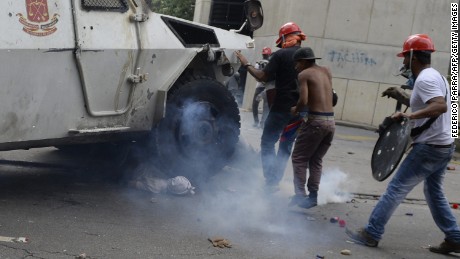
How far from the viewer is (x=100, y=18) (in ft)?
19.1

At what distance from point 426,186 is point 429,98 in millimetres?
865

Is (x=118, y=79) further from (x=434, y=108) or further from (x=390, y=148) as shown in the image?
(x=434, y=108)

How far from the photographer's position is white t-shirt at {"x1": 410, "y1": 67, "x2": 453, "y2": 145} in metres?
5.02

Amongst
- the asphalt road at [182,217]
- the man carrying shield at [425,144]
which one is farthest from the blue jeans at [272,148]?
the man carrying shield at [425,144]

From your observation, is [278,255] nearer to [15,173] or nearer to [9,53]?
[9,53]

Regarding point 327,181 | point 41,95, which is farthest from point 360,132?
point 41,95

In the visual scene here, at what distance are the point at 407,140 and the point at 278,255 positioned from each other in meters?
1.35

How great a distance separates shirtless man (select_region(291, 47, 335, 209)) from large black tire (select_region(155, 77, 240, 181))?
935 millimetres

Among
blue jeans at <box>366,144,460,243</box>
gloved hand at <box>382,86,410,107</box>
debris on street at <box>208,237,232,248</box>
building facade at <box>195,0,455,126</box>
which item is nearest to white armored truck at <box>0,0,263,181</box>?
debris on street at <box>208,237,232,248</box>

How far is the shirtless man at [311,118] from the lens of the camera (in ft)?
20.4

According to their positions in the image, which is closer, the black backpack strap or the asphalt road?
the asphalt road

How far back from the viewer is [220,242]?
5.17 m

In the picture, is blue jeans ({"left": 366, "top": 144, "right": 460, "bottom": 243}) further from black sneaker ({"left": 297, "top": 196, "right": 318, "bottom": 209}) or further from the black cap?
the black cap

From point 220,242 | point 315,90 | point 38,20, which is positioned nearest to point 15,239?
point 220,242
